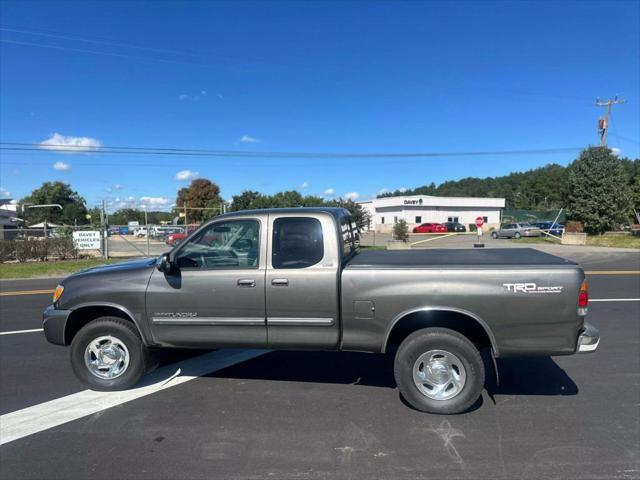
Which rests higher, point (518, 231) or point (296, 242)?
point (518, 231)

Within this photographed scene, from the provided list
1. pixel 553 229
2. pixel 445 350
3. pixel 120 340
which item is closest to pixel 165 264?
pixel 120 340

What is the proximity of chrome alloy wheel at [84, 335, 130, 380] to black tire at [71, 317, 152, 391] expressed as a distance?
29 millimetres

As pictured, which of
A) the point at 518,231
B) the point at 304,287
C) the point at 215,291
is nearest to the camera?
the point at 304,287

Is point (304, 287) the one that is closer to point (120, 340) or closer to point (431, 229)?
point (120, 340)

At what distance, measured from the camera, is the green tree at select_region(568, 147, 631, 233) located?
31.3m

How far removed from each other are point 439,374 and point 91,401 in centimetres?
338

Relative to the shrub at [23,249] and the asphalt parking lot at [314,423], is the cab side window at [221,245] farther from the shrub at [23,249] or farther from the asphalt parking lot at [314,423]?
the shrub at [23,249]

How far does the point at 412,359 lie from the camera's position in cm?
412

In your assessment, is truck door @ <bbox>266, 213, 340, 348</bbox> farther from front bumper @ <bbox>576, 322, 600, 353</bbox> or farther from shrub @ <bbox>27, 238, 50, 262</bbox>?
shrub @ <bbox>27, 238, 50, 262</bbox>

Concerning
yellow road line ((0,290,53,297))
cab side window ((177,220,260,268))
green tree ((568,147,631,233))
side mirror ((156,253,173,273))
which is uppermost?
green tree ((568,147,631,233))

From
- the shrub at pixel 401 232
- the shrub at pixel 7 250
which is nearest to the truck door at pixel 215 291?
the shrub at pixel 7 250

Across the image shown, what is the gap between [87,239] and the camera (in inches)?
851

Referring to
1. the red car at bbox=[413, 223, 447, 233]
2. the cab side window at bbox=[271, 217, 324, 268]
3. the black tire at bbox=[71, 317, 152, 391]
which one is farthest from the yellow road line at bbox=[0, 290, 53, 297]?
the red car at bbox=[413, 223, 447, 233]

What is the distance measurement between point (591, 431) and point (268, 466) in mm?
2672
